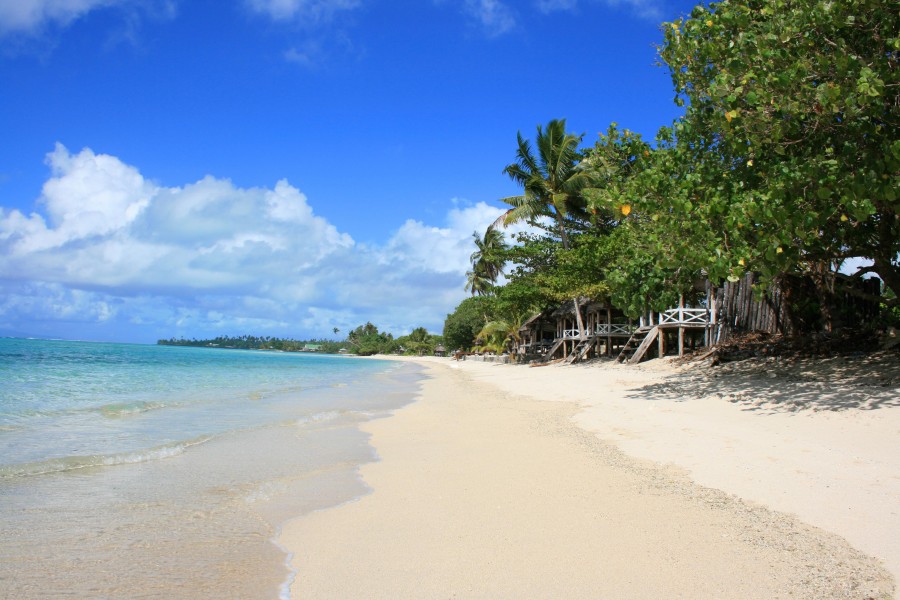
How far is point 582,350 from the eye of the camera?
27422 mm

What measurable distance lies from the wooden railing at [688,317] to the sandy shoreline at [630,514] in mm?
12111

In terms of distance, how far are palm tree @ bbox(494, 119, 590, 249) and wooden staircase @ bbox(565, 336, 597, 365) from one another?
5033 millimetres

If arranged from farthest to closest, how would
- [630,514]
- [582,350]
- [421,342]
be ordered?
1. [421,342]
2. [582,350]
3. [630,514]

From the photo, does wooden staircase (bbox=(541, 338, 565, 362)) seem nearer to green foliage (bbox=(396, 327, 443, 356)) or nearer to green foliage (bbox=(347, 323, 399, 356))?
green foliage (bbox=(396, 327, 443, 356))

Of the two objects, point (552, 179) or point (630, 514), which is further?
point (552, 179)

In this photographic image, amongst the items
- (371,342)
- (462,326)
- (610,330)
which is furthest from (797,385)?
(371,342)

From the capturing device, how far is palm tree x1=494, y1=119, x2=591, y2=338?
2717cm

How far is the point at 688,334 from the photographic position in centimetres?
2388

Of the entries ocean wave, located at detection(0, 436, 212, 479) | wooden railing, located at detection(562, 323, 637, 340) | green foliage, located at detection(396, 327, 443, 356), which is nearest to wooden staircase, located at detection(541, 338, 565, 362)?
wooden railing, located at detection(562, 323, 637, 340)

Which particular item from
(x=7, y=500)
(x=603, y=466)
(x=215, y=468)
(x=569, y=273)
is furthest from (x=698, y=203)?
(x=569, y=273)

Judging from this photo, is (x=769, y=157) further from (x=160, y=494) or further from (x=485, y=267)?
(x=485, y=267)

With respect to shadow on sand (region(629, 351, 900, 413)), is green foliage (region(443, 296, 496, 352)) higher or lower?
higher

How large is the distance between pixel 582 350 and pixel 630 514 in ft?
79.1

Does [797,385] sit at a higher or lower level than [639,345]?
lower
